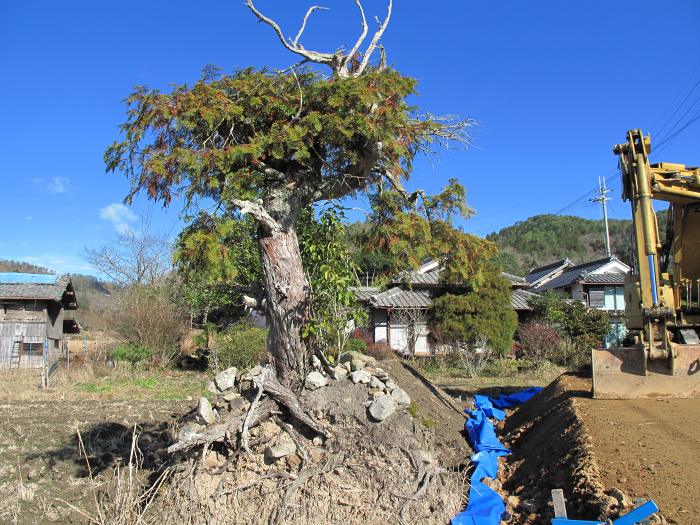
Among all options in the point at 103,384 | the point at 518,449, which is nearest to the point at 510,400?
the point at 518,449

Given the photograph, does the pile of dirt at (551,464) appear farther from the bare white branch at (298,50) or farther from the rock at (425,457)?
the bare white branch at (298,50)

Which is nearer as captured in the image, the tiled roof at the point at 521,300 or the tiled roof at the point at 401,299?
the tiled roof at the point at 401,299

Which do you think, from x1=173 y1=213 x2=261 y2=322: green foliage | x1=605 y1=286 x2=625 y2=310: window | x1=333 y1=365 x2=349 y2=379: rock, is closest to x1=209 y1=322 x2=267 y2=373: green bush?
x1=173 y1=213 x2=261 y2=322: green foliage

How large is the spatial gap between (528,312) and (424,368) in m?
6.60

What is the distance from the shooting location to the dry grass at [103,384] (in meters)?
12.6

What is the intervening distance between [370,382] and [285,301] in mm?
1359

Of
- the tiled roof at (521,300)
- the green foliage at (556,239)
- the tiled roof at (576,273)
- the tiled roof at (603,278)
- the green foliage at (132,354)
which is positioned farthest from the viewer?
the green foliage at (556,239)

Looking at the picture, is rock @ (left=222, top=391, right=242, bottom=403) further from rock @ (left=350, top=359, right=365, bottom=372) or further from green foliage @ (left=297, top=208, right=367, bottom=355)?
rock @ (left=350, top=359, right=365, bottom=372)

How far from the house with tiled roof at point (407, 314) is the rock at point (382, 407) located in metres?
15.3

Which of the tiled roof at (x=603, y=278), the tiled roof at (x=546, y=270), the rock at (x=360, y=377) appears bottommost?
the rock at (x=360, y=377)

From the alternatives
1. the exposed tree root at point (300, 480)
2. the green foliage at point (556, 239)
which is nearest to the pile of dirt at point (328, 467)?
the exposed tree root at point (300, 480)

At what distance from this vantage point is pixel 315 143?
20.4 feet

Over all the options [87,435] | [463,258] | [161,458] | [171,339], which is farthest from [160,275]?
[463,258]

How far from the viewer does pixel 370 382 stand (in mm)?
6324
